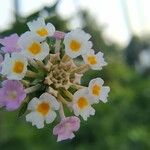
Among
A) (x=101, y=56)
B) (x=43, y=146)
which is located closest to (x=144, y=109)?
(x=43, y=146)

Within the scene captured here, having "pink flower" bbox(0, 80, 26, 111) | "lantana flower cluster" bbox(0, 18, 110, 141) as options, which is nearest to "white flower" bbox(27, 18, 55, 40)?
"lantana flower cluster" bbox(0, 18, 110, 141)

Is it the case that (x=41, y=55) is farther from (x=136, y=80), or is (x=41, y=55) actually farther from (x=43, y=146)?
(x=136, y=80)

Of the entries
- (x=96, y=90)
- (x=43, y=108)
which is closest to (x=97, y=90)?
(x=96, y=90)

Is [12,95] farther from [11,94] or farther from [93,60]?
[93,60]

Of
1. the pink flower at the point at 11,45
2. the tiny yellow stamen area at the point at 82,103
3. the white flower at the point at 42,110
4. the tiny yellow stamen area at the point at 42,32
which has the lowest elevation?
the tiny yellow stamen area at the point at 82,103

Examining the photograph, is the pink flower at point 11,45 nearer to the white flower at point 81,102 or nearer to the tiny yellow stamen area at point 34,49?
the tiny yellow stamen area at point 34,49

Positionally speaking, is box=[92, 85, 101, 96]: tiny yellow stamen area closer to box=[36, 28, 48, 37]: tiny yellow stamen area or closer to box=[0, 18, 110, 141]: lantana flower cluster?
box=[0, 18, 110, 141]: lantana flower cluster

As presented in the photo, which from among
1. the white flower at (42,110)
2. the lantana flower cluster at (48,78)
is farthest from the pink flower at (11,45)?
the white flower at (42,110)
